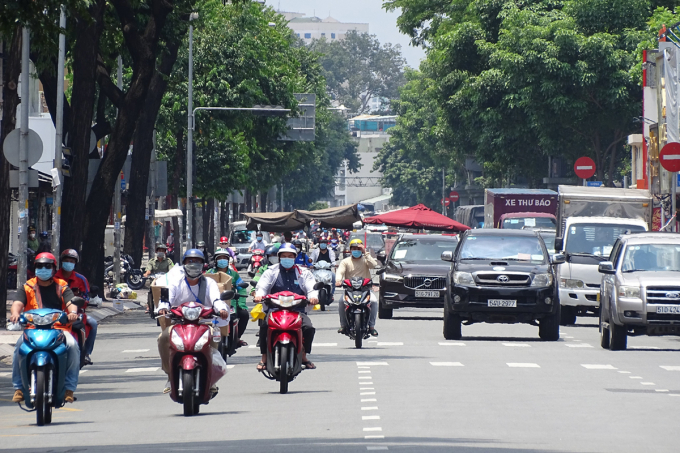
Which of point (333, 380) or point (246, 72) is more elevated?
point (246, 72)

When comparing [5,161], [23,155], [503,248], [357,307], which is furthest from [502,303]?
[5,161]

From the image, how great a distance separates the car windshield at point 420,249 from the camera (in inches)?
1201

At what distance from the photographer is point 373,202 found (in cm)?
18288

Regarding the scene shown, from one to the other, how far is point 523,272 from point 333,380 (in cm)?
727

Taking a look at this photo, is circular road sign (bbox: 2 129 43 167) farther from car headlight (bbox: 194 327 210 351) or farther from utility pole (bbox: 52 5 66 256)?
car headlight (bbox: 194 327 210 351)

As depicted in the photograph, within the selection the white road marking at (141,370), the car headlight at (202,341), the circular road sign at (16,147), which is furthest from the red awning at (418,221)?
the car headlight at (202,341)

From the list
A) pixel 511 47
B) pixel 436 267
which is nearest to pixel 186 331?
pixel 436 267

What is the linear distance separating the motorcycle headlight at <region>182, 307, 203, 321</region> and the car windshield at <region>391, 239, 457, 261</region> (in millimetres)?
17668

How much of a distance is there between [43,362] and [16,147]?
39.1 ft

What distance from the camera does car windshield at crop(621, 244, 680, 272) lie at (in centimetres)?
2130

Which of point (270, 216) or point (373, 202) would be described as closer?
point (270, 216)

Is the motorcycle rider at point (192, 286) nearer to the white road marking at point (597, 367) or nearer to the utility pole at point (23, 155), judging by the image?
the white road marking at point (597, 367)

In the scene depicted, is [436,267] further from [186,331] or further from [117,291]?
[186,331]

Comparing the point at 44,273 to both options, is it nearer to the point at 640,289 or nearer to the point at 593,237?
the point at 640,289
